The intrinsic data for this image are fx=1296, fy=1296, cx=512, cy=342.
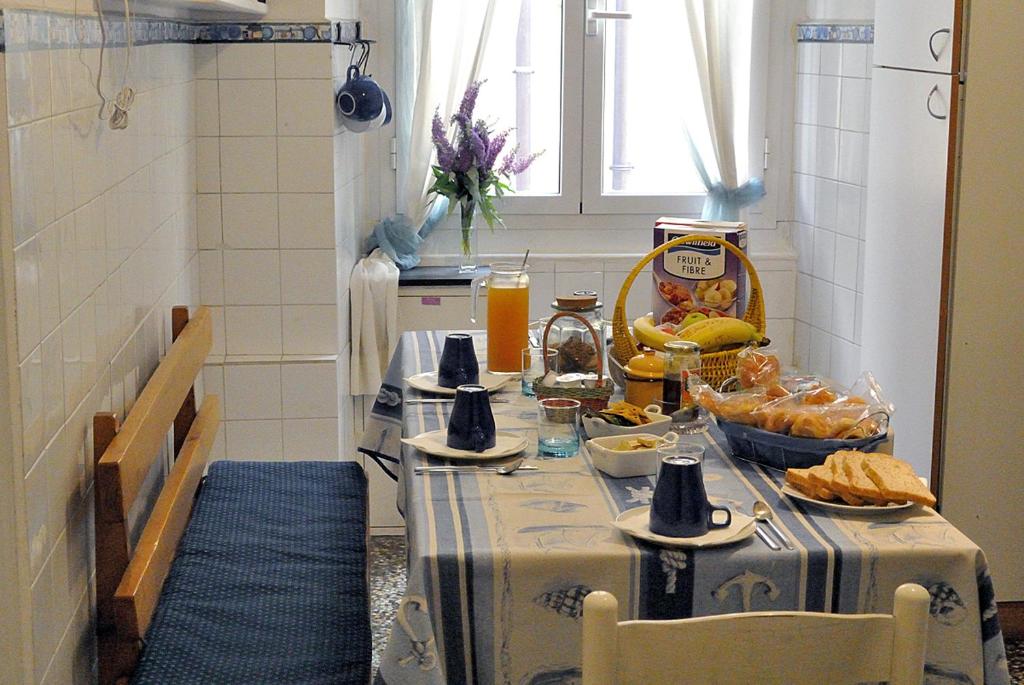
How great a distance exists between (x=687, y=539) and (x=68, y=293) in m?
0.94

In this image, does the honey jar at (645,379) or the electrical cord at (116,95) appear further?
the honey jar at (645,379)

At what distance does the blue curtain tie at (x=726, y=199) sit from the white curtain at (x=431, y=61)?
2.74 feet

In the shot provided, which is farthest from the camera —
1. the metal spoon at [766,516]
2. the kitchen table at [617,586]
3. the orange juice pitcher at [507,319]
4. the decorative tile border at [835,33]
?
the decorative tile border at [835,33]

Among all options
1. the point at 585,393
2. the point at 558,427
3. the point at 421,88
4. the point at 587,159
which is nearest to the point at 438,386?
the point at 585,393

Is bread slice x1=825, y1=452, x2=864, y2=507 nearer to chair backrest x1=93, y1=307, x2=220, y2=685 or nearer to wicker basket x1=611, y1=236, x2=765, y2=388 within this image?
wicker basket x1=611, y1=236, x2=765, y2=388

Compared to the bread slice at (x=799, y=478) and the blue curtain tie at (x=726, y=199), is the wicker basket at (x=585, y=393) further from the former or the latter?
the blue curtain tie at (x=726, y=199)

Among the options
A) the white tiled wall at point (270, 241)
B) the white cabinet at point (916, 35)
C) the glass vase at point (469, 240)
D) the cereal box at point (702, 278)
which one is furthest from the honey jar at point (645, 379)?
the glass vase at point (469, 240)

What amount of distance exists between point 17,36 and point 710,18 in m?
2.75

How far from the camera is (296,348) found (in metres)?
3.56

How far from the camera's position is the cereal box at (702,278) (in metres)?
2.41

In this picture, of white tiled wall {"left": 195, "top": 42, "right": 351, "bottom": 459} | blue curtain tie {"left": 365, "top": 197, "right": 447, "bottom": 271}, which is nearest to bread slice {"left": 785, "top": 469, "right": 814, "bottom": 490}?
white tiled wall {"left": 195, "top": 42, "right": 351, "bottom": 459}

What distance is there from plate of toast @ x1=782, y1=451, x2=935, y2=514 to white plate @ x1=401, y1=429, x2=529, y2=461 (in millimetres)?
413

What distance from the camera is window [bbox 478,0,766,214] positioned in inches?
159

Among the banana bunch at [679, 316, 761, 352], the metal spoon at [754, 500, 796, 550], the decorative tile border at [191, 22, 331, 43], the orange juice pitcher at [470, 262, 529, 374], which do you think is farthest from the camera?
the decorative tile border at [191, 22, 331, 43]
